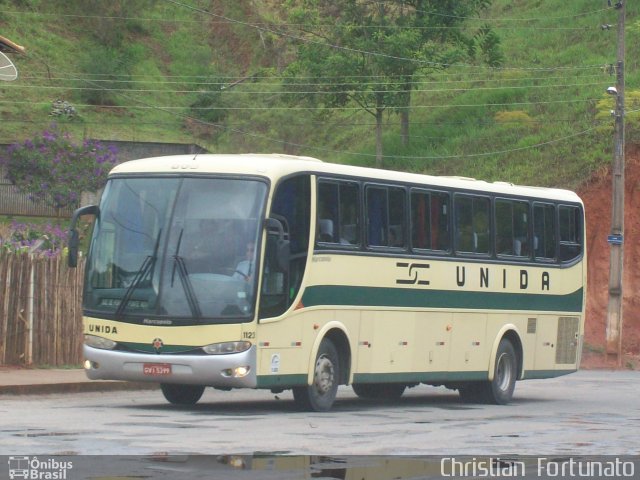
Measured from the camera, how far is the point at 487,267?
21484mm

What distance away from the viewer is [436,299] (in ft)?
66.6

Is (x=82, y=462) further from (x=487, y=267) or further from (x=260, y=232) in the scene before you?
→ (x=487, y=267)

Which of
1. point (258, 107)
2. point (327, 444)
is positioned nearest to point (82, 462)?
point (327, 444)

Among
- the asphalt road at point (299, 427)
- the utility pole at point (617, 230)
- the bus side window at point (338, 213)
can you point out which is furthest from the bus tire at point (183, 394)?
the utility pole at point (617, 230)

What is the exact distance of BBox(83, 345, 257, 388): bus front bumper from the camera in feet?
53.3

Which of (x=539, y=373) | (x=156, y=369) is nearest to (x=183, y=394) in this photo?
(x=156, y=369)

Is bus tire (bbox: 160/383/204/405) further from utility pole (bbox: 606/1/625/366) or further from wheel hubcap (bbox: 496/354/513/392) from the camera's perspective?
utility pole (bbox: 606/1/625/366)

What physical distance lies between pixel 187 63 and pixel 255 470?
3367 inches

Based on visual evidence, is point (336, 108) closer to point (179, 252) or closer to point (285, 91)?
point (285, 91)

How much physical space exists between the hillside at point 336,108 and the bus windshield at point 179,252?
24.7m

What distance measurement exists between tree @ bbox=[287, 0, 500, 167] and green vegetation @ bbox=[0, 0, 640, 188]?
75 centimetres

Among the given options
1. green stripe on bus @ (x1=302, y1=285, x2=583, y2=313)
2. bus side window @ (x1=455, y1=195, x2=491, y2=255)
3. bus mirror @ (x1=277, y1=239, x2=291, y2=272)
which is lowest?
green stripe on bus @ (x1=302, y1=285, x2=583, y2=313)

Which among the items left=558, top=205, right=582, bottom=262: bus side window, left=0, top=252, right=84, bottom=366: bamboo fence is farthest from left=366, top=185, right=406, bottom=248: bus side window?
left=0, top=252, right=84, bottom=366: bamboo fence

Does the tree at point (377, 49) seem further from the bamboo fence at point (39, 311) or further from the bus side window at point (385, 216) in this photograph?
the bus side window at point (385, 216)
